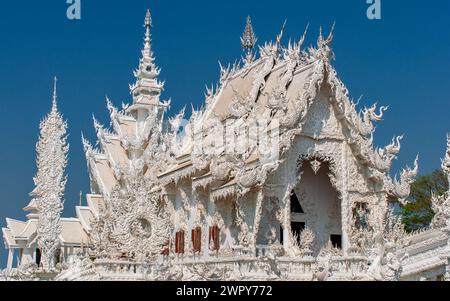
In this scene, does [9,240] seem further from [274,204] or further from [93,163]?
[274,204]

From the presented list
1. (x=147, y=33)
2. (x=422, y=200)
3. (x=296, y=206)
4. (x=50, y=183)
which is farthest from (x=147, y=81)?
(x=422, y=200)

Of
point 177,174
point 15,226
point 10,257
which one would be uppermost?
point 177,174

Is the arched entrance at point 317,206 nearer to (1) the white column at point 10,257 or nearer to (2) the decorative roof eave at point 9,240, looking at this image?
(2) the decorative roof eave at point 9,240

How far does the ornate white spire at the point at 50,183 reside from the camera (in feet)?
72.2

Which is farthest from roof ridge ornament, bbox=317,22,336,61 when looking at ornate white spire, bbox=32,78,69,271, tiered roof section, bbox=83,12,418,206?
ornate white spire, bbox=32,78,69,271

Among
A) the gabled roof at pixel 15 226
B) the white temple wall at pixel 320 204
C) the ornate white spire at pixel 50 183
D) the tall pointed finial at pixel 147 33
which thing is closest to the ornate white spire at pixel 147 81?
the tall pointed finial at pixel 147 33

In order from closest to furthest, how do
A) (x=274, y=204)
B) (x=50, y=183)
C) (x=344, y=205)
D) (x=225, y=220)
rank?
(x=274, y=204)
(x=344, y=205)
(x=225, y=220)
(x=50, y=183)

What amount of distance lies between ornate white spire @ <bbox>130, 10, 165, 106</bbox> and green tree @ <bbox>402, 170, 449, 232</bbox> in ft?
40.1

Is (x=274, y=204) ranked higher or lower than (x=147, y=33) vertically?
lower

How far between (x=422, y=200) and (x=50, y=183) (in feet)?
59.8

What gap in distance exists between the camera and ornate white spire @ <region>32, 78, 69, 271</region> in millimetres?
22016

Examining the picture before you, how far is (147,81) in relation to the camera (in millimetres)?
29672
